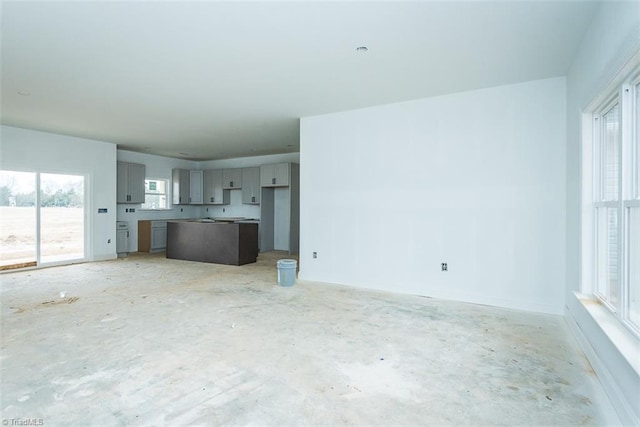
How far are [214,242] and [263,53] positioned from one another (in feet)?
16.0

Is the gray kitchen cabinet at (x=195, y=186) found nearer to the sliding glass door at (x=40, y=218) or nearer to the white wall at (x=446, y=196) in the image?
the sliding glass door at (x=40, y=218)

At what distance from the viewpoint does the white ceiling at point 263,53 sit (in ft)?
8.13

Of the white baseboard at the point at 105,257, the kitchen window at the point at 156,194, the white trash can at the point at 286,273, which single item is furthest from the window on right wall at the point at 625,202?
the kitchen window at the point at 156,194

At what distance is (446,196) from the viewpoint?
4.32m

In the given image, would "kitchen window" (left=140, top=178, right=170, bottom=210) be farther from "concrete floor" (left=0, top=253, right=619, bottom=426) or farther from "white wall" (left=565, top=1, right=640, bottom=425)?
"white wall" (left=565, top=1, right=640, bottom=425)

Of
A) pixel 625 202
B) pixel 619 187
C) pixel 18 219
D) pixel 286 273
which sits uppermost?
pixel 619 187

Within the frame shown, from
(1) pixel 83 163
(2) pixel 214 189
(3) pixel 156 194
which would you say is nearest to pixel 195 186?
(2) pixel 214 189

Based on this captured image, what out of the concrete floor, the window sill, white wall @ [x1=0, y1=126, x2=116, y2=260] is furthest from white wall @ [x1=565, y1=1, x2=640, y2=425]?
white wall @ [x1=0, y1=126, x2=116, y2=260]

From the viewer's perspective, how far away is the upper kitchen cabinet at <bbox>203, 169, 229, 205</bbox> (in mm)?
9438

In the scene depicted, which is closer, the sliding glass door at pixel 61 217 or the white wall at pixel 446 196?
the white wall at pixel 446 196

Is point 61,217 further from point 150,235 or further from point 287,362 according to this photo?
point 287,362

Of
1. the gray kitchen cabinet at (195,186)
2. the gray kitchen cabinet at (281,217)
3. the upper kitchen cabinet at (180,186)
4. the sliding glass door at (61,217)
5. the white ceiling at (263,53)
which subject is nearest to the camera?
the white ceiling at (263,53)

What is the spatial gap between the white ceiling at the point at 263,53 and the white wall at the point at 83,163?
1.10 meters

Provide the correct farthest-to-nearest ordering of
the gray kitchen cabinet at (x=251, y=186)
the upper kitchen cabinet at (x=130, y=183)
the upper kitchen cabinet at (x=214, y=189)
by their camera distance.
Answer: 1. the upper kitchen cabinet at (x=214, y=189)
2. the gray kitchen cabinet at (x=251, y=186)
3. the upper kitchen cabinet at (x=130, y=183)
